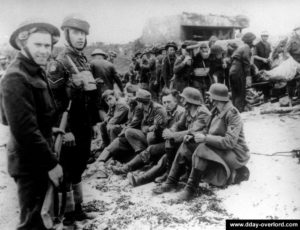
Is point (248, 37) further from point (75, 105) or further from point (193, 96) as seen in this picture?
point (75, 105)

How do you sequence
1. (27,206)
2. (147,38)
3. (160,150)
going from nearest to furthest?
1. (27,206)
2. (160,150)
3. (147,38)

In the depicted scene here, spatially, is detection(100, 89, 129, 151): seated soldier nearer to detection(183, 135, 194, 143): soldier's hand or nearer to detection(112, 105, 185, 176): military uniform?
detection(112, 105, 185, 176): military uniform

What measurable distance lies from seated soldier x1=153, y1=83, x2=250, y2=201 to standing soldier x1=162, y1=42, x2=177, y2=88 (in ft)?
15.2

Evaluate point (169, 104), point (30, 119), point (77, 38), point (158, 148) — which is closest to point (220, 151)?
point (158, 148)

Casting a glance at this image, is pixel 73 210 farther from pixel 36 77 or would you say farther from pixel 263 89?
pixel 263 89

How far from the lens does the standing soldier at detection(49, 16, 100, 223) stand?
2.99 meters

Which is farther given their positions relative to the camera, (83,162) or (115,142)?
(115,142)

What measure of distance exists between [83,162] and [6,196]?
149 cm

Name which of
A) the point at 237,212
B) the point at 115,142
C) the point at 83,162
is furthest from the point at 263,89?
the point at 83,162

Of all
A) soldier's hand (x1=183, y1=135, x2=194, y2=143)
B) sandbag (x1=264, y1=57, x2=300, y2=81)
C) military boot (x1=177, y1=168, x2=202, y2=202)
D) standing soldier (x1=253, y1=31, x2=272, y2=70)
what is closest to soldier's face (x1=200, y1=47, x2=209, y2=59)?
sandbag (x1=264, y1=57, x2=300, y2=81)

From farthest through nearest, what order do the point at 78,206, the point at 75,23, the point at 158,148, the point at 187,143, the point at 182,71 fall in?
the point at 182,71, the point at 158,148, the point at 187,143, the point at 78,206, the point at 75,23

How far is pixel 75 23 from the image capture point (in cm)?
302

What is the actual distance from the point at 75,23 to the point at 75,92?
1.96ft

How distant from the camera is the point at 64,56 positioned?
10.2 ft
